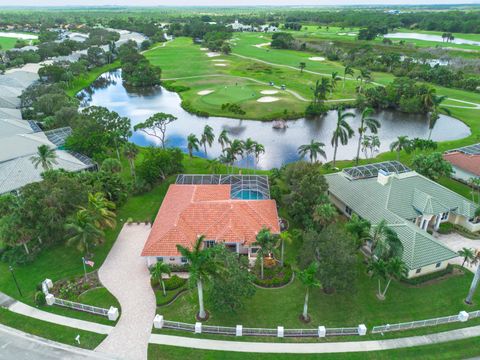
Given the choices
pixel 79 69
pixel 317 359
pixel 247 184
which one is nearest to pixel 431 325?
pixel 317 359

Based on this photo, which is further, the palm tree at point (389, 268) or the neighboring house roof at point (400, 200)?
the neighboring house roof at point (400, 200)

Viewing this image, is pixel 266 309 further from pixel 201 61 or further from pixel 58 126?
pixel 201 61

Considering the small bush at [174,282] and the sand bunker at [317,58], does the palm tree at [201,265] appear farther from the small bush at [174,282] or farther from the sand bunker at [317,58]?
the sand bunker at [317,58]

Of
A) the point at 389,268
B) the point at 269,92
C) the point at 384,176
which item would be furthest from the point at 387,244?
the point at 269,92

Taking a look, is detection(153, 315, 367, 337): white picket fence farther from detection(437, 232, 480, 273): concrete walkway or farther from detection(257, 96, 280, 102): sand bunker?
detection(257, 96, 280, 102): sand bunker

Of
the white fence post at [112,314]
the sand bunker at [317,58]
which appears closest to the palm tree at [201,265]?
the white fence post at [112,314]
